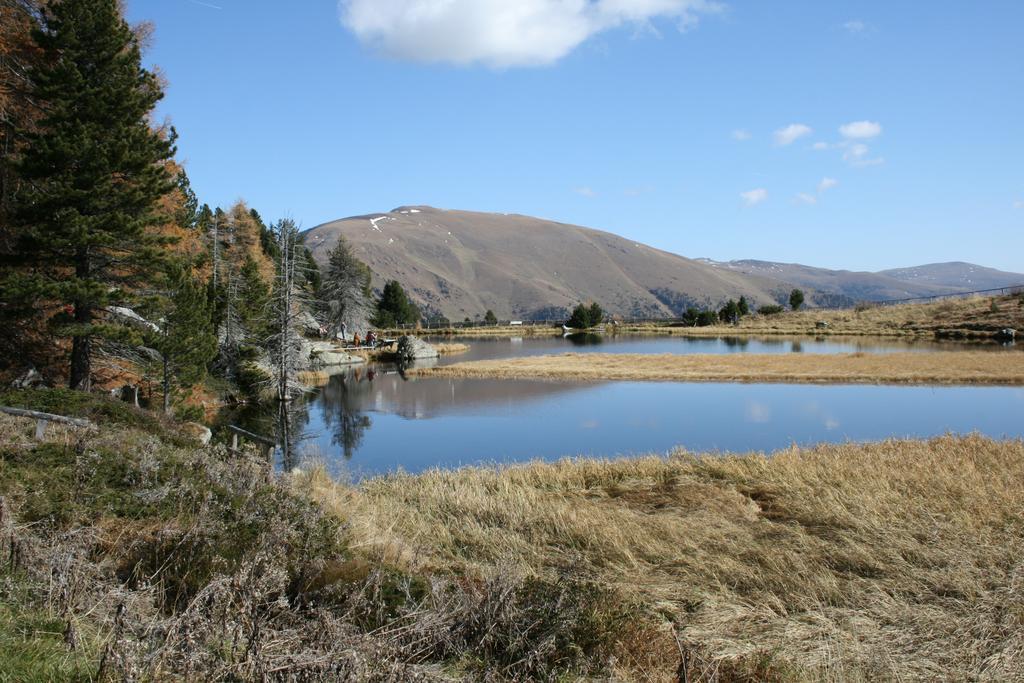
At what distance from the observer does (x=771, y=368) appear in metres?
46.6

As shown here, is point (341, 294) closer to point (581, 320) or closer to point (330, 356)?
point (330, 356)

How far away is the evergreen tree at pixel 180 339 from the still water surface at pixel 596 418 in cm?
459

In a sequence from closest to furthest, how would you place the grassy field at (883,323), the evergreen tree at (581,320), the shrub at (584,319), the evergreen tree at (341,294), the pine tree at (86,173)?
the pine tree at (86,173) → the evergreen tree at (341,294) → the grassy field at (883,323) → the evergreen tree at (581,320) → the shrub at (584,319)

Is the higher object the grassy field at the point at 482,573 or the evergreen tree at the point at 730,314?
the evergreen tree at the point at 730,314

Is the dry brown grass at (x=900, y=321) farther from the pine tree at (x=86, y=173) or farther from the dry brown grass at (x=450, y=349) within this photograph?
the pine tree at (x=86, y=173)

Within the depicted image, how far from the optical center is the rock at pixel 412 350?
60906mm

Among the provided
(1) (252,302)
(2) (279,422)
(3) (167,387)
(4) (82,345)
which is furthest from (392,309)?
(4) (82,345)

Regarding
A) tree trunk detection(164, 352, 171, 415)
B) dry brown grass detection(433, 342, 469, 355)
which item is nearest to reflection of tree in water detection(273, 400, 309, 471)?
tree trunk detection(164, 352, 171, 415)

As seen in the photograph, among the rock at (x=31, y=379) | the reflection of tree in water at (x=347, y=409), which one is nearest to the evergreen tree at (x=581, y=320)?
the reflection of tree in water at (x=347, y=409)

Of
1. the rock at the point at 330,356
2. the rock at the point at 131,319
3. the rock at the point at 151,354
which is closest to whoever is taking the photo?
the rock at the point at 131,319

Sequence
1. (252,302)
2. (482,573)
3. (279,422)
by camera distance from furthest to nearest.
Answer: (252,302)
(279,422)
(482,573)

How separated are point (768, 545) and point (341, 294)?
6560 centimetres

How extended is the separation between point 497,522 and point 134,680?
821cm

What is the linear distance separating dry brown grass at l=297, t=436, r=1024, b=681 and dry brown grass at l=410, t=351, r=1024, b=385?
2585 cm
